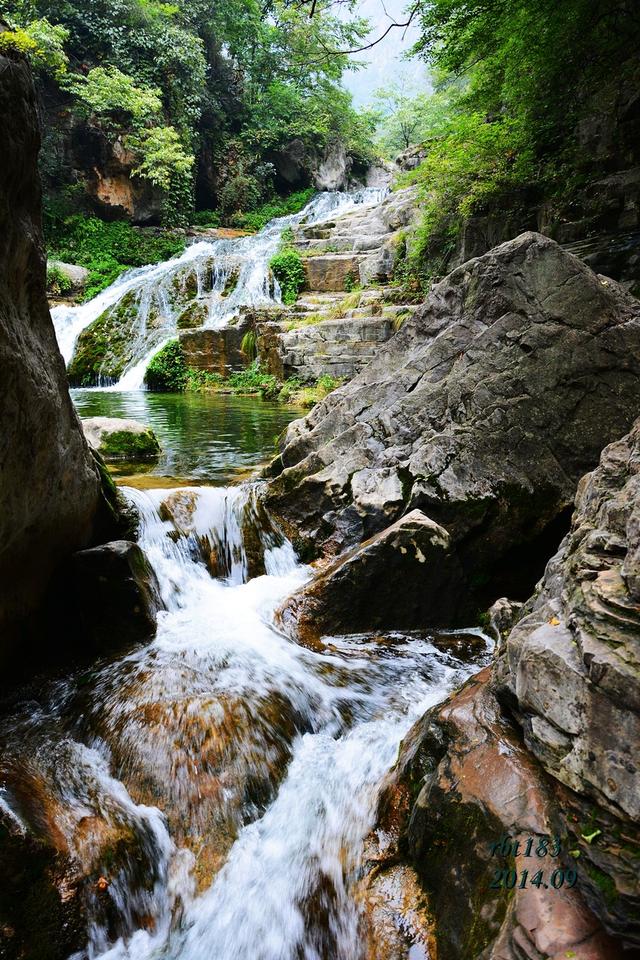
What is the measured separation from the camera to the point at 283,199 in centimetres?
3178

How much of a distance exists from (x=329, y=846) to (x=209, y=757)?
0.83 metres

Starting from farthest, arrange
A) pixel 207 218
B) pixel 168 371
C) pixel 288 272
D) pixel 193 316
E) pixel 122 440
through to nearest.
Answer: pixel 207 218
pixel 288 272
pixel 193 316
pixel 168 371
pixel 122 440

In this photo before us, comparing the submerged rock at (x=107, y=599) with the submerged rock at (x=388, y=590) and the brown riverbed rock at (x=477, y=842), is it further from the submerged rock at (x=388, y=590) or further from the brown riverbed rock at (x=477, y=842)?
the brown riverbed rock at (x=477, y=842)

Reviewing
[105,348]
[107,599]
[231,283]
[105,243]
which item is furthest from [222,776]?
[105,243]

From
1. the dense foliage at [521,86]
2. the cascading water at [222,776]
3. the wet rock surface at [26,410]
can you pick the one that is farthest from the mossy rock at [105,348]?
the cascading water at [222,776]

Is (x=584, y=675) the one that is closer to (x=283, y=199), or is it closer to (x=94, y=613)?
(x=94, y=613)

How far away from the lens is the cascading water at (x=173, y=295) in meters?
17.6

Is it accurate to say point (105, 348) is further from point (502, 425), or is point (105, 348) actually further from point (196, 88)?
point (196, 88)

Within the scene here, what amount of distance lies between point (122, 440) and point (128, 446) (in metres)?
0.13

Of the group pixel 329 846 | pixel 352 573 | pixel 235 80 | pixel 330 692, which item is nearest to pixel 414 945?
pixel 329 846

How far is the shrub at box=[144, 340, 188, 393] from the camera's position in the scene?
54.1 feet

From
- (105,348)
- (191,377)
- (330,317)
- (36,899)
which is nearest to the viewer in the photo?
(36,899)

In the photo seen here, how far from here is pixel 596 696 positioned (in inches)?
67.1

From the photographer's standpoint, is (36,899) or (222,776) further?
(222,776)
